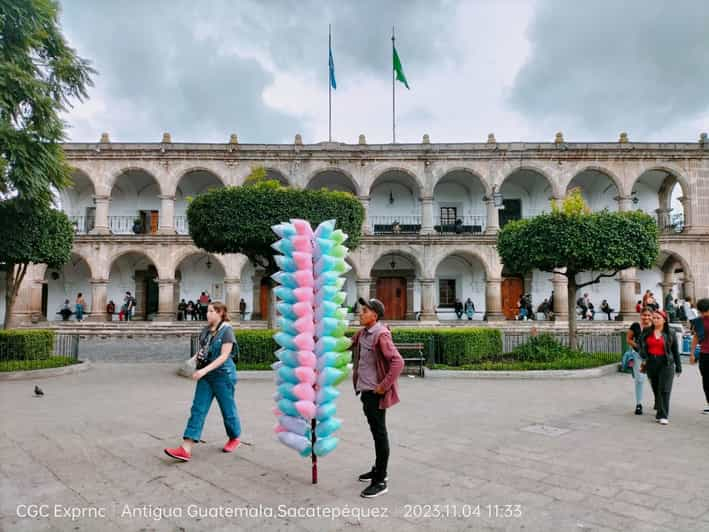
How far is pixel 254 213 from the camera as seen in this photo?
34.2 feet

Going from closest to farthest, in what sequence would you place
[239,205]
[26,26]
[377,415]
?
1. [377,415]
2. [26,26]
3. [239,205]

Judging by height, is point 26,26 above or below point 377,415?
above

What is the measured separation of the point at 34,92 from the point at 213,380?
8.41 meters

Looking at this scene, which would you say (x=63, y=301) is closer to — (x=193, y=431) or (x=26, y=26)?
(x=26, y=26)

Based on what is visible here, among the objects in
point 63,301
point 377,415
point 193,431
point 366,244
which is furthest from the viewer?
point 63,301

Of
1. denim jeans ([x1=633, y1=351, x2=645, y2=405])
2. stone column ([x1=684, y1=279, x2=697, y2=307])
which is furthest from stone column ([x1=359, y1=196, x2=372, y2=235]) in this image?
denim jeans ([x1=633, y1=351, x2=645, y2=405])

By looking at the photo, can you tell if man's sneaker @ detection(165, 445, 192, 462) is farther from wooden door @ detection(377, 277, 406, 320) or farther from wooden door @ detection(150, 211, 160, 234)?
wooden door @ detection(150, 211, 160, 234)

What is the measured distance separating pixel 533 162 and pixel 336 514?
20831 millimetres

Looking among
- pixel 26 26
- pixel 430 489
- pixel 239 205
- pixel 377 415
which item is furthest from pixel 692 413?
pixel 26 26

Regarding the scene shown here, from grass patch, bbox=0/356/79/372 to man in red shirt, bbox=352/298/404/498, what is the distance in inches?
356

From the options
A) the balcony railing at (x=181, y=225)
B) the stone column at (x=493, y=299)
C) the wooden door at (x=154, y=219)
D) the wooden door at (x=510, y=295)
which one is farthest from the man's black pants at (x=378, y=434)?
the wooden door at (x=154, y=219)

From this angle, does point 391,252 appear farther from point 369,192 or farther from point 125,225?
point 125,225

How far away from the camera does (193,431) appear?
419 cm

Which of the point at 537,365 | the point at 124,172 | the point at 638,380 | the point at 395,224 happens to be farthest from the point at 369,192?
the point at 638,380
